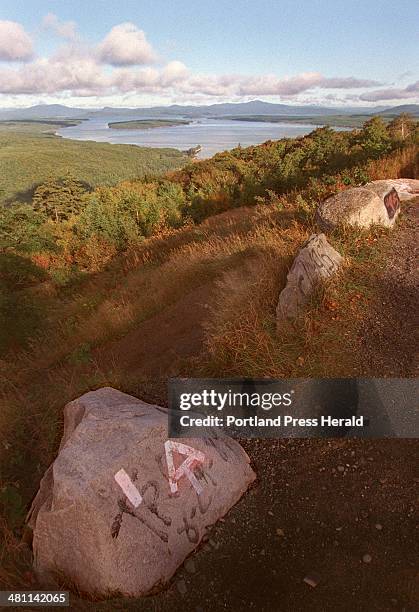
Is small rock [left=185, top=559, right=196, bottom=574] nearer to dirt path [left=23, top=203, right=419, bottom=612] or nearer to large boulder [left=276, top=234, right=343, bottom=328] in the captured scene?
dirt path [left=23, top=203, right=419, bottom=612]

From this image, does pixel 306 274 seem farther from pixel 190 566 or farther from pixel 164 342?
pixel 190 566

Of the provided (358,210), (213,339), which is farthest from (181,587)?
(358,210)

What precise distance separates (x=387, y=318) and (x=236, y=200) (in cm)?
1694

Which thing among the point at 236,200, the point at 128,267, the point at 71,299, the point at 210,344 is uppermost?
the point at 236,200

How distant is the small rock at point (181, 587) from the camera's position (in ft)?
8.51

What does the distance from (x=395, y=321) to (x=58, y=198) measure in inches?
1547

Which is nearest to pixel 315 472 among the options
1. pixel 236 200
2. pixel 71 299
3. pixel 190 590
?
pixel 190 590

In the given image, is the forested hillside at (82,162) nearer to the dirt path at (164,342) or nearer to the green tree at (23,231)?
the green tree at (23,231)

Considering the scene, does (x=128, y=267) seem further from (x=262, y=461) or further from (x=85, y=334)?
(x=262, y=461)

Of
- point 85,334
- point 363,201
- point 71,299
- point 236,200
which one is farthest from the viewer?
point 236,200

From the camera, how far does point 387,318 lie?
4863 millimetres

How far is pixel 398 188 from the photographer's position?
29.2ft

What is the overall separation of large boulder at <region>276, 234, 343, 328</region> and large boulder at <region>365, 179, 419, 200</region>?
2.86 m

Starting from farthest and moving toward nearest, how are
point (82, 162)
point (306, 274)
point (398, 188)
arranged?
point (82, 162)
point (398, 188)
point (306, 274)
